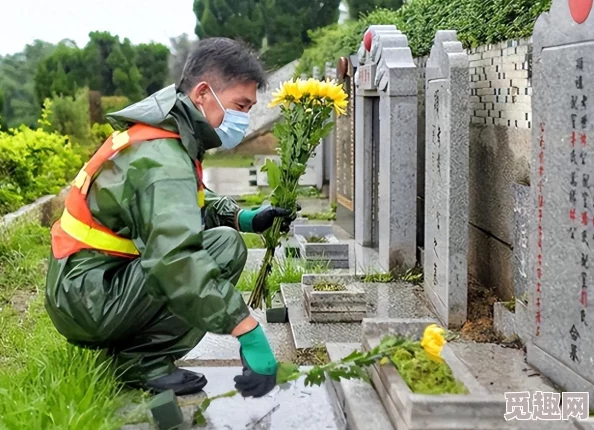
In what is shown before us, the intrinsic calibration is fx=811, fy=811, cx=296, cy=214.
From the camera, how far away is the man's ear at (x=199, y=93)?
3.19 m

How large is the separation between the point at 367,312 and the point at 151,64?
2297 centimetres

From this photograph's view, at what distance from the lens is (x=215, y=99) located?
126 inches

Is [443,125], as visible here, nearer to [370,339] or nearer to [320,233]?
[370,339]

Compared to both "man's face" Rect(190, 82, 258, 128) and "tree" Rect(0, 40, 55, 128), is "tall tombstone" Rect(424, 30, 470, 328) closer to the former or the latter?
"man's face" Rect(190, 82, 258, 128)

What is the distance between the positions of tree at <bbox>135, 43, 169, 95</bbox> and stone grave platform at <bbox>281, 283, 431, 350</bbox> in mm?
21555

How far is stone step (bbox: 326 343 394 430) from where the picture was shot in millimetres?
2869

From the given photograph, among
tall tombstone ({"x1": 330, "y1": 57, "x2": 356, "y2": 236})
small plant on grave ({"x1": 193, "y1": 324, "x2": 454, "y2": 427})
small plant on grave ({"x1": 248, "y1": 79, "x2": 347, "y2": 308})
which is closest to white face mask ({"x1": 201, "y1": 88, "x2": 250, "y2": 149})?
small plant on grave ({"x1": 248, "y1": 79, "x2": 347, "y2": 308})

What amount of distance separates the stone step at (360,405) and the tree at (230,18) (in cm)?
2473

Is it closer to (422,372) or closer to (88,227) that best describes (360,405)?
(422,372)

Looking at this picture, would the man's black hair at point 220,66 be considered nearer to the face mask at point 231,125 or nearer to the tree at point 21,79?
the face mask at point 231,125

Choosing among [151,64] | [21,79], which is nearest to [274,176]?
[151,64]

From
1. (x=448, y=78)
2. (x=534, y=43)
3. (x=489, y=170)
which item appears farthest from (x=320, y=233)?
(x=534, y=43)

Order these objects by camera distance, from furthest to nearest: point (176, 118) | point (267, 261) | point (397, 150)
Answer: point (397, 150) < point (267, 261) < point (176, 118)

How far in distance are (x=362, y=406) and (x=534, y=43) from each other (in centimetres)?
208
